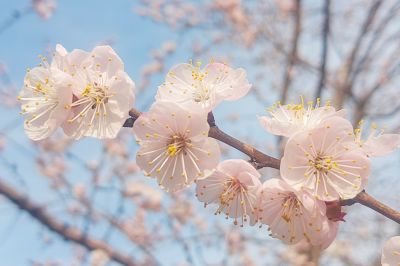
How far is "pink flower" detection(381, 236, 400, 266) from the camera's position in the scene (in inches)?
49.4

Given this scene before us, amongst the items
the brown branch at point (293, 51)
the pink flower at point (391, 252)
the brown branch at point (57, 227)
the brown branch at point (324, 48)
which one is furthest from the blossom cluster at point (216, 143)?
the brown branch at point (293, 51)

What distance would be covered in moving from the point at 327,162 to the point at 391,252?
30 centimetres

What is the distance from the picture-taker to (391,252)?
1.26m

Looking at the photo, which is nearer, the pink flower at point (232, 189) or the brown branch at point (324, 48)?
the pink flower at point (232, 189)

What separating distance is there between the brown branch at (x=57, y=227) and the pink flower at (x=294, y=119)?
7.45 ft

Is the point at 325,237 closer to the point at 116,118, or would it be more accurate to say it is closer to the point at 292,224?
the point at 292,224

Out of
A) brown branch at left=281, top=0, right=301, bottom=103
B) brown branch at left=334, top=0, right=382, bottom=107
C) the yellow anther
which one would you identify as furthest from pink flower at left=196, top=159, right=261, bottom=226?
brown branch at left=334, top=0, right=382, bottom=107

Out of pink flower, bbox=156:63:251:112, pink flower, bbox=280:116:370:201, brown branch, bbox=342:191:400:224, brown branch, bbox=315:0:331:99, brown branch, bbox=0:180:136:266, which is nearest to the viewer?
brown branch, bbox=342:191:400:224

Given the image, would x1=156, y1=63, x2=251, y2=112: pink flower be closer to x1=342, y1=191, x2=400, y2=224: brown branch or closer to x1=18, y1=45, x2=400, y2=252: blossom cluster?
x1=18, y1=45, x2=400, y2=252: blossom cluster

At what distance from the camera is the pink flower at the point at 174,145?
1201mm

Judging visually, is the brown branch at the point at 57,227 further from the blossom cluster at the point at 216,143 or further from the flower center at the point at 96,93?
the flower center at the point at 96,93

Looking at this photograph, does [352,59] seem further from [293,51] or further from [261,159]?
[261,159]

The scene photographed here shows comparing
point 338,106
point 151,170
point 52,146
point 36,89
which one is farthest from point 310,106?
point 52,146

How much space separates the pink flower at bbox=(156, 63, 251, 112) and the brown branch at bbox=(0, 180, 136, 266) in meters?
2.05
